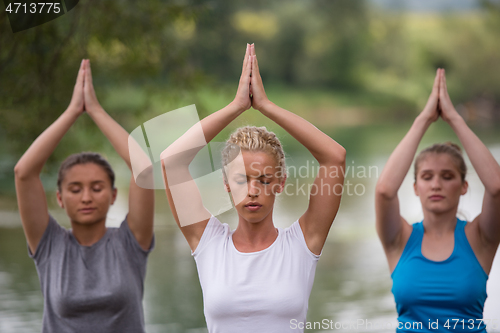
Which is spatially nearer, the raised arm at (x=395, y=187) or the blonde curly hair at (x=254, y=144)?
the blonde curly hair at (x=254, y=144)

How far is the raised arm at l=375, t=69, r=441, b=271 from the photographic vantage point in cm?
240

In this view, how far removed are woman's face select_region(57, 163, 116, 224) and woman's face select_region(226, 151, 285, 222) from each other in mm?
720

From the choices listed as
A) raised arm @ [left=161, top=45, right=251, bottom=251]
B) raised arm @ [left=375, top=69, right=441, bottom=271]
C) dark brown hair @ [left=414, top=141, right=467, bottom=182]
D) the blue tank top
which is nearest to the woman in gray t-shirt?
raised arm @ [left=161, top=45, right=251, bottom=251]

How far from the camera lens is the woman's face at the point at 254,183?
1979 millimetres

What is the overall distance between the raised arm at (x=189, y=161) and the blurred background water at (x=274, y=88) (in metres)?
0.36

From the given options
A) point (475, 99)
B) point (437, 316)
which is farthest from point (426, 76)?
point (437, 316)

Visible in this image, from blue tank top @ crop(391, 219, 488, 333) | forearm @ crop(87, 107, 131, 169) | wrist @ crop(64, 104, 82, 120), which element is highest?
wrist @ crop(64, 104, 82, 120)

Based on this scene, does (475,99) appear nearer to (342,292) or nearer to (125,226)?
(342,292)

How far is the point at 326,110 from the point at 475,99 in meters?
4.33

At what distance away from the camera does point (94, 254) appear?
243 cm

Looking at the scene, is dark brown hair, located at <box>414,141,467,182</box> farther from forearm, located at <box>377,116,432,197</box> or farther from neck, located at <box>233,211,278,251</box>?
neck, located at <box>233,211,278,251</box>

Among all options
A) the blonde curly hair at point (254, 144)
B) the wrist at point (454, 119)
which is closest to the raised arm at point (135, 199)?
the blonde curly hair at point (254, 144)

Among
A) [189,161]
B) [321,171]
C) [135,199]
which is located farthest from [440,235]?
[135,199]

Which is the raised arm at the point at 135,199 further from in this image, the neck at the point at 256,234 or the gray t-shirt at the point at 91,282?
the neck at the point at 256,234
